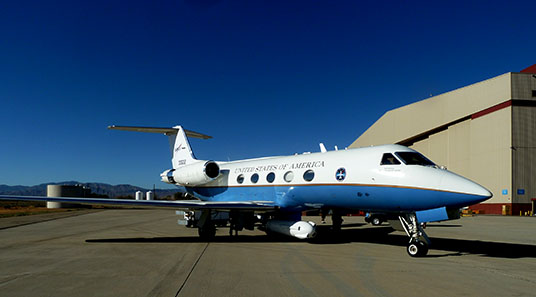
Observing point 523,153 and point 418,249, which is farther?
point 523,153

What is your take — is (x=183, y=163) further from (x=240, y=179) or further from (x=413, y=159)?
(x=413, y=159)

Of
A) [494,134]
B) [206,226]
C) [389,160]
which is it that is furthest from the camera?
Result: [494,134]

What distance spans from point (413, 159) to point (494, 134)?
30.8 m

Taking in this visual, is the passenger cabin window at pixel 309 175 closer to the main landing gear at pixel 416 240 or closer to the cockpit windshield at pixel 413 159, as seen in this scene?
the cockpit windshield at pixel 413 159

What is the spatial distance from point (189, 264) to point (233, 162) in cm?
908

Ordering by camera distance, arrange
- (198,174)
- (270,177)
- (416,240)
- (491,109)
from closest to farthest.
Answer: (416,240) < (270,177) < (198,174) < (491,109)

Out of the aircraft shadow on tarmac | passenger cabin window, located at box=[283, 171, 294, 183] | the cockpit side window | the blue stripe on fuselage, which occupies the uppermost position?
the cockpit side window

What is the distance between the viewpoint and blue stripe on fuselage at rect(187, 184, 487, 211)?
9.23 metres

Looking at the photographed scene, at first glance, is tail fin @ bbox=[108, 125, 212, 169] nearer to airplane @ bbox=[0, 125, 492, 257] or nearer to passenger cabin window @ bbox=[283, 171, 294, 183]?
airplane @ bbox=[0, 125, 492, 257]

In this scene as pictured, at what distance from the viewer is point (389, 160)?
10.4m

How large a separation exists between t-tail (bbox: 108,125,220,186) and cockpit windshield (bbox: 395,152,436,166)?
27.6 ft

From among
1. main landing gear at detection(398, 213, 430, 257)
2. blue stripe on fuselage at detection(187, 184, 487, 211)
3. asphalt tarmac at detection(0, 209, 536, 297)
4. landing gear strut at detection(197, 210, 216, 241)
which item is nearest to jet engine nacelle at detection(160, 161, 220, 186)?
blue stripe on fuselage at detection(187, 184, 487, 211)

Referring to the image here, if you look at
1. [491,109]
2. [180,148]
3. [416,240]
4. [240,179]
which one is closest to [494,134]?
[491,109]

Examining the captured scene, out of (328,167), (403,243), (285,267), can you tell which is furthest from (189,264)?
(403,243)
